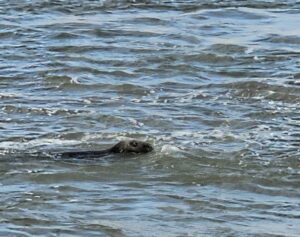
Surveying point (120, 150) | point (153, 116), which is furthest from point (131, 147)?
point (153, 116)

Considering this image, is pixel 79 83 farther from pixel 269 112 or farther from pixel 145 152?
pixel 145 152

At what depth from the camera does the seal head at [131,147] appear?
9.83m

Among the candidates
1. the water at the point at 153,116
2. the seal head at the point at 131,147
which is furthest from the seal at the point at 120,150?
the water at the point at 153,116

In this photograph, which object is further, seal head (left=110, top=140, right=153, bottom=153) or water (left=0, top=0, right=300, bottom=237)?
seal head (left=110, top=140, right=153, bottom=153)

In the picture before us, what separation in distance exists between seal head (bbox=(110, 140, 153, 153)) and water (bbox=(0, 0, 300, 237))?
9cm

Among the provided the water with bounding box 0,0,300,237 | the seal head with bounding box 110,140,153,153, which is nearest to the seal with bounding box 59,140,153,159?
the seal head with bounding box 110,140,153,153

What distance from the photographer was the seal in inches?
384

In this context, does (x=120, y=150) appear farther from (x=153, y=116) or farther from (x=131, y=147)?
(x=153, y=116)

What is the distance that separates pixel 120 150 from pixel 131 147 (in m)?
0.10

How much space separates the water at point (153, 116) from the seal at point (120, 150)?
0.11 m

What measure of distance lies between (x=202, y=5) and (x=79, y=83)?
5.59 m

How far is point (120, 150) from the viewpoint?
9.81 m

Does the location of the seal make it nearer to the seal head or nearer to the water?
the seal head

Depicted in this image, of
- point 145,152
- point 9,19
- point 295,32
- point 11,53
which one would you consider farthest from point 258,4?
point 145,152
